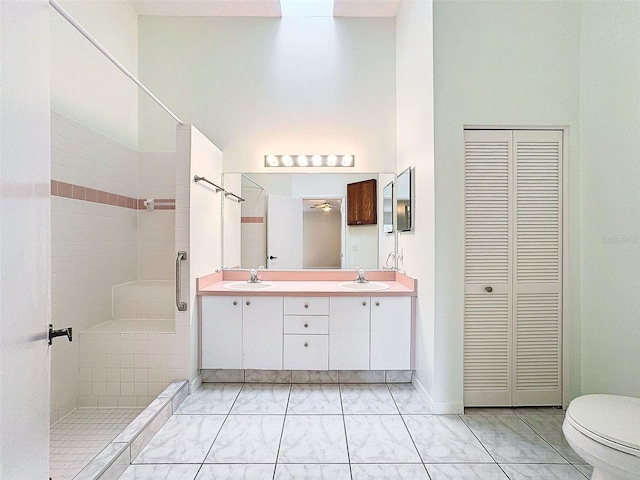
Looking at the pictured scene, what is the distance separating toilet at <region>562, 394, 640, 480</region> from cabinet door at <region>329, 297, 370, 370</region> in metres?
1.41

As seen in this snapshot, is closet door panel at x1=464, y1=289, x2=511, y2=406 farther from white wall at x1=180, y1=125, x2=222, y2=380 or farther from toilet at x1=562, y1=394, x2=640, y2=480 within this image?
white wall at x1=180, y1=125, x2=222, y2=380

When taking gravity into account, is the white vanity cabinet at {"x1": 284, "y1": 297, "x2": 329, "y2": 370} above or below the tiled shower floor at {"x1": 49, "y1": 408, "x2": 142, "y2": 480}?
above

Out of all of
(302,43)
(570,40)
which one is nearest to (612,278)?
(570,40)

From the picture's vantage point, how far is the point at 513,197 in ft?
7.73

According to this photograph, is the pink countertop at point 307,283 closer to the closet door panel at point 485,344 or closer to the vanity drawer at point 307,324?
the vanity drawer at point 307,324

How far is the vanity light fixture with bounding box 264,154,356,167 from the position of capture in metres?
3.31

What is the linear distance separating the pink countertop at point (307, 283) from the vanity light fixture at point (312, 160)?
1011 mm

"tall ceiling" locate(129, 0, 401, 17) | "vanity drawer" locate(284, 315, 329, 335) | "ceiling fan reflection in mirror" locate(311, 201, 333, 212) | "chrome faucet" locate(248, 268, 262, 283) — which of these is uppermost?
"tall ceiling" locate(129, 0, 401, 17)

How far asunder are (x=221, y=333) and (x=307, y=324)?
2.23 ft

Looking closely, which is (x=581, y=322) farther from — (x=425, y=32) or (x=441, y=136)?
(x=425, y=32)

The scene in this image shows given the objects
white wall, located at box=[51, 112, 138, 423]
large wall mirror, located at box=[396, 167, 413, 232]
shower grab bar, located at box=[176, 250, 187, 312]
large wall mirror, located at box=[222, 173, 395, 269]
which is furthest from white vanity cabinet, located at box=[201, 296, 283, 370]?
large wall mirror, located at box=[396, 167, 413, 232]

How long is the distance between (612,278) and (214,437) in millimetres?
2524

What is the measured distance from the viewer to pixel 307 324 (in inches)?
108

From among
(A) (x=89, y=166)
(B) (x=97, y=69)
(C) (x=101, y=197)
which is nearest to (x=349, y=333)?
(C) (x=101, y=197)
